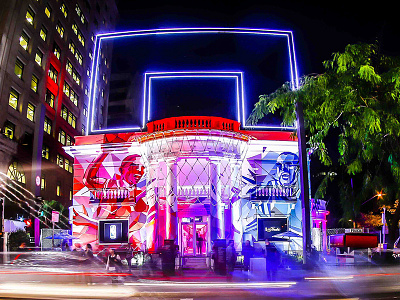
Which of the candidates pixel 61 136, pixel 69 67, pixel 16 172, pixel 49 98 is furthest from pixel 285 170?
pixel 69 67

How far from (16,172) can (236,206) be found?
101 feet

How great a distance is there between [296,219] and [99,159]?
1335 centimetres

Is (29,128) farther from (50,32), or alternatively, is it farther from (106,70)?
(106,70)

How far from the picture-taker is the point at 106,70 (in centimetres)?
7875

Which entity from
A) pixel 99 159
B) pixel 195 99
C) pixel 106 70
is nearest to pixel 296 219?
pixel 195 99

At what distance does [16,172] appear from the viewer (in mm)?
46312

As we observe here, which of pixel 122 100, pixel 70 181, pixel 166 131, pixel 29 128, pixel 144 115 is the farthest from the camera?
pixel 122 100

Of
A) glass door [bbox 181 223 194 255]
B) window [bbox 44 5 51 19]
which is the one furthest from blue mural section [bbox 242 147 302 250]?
window [bbox 44 5 51 19]

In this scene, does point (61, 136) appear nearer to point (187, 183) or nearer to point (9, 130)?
point (9, 130)

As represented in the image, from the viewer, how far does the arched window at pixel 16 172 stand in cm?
4483

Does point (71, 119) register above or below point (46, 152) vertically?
above

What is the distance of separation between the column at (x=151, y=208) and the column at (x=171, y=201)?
107 centimetres

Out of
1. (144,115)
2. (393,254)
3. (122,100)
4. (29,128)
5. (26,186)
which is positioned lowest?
(393,254)

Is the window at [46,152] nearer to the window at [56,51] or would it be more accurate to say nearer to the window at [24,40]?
the window at [24,40]
